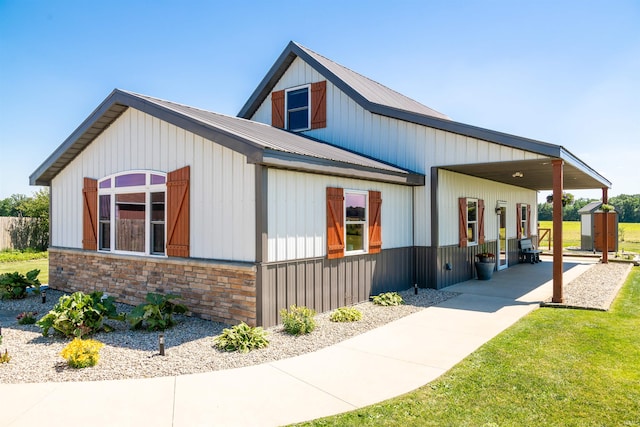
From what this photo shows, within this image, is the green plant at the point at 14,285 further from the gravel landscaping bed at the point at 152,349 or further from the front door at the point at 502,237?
the front door at the point at 502,237

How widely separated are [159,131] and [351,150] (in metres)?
5.46

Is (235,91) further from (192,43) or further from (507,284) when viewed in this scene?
(507,284)

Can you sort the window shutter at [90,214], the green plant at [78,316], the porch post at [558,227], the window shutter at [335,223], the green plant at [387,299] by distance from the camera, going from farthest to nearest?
the window shutter at [90,214], the green plant at [387,299], the porch post at [558,227], the window shutter at [335,223], the green plant at [78,316]

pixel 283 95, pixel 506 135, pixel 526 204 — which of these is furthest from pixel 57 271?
pixel 526 204

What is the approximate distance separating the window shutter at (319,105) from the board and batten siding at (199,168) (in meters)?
5.44

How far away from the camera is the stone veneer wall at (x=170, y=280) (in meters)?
6.80

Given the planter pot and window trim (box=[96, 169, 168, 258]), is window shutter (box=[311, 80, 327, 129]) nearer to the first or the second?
window trim (box=[96, 169, 168, 258])

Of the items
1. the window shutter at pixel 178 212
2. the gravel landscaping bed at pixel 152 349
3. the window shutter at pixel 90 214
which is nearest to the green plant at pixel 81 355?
the gravel landscaping bed at pixel 152 349

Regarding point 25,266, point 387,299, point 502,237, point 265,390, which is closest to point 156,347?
point 265,390

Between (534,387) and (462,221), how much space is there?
7721 mm

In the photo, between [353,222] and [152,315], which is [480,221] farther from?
[152,315]

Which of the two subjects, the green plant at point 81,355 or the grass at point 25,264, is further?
the grass at point 25,264

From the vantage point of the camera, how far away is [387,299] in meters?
8.93

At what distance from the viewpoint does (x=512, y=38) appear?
37.8ft
